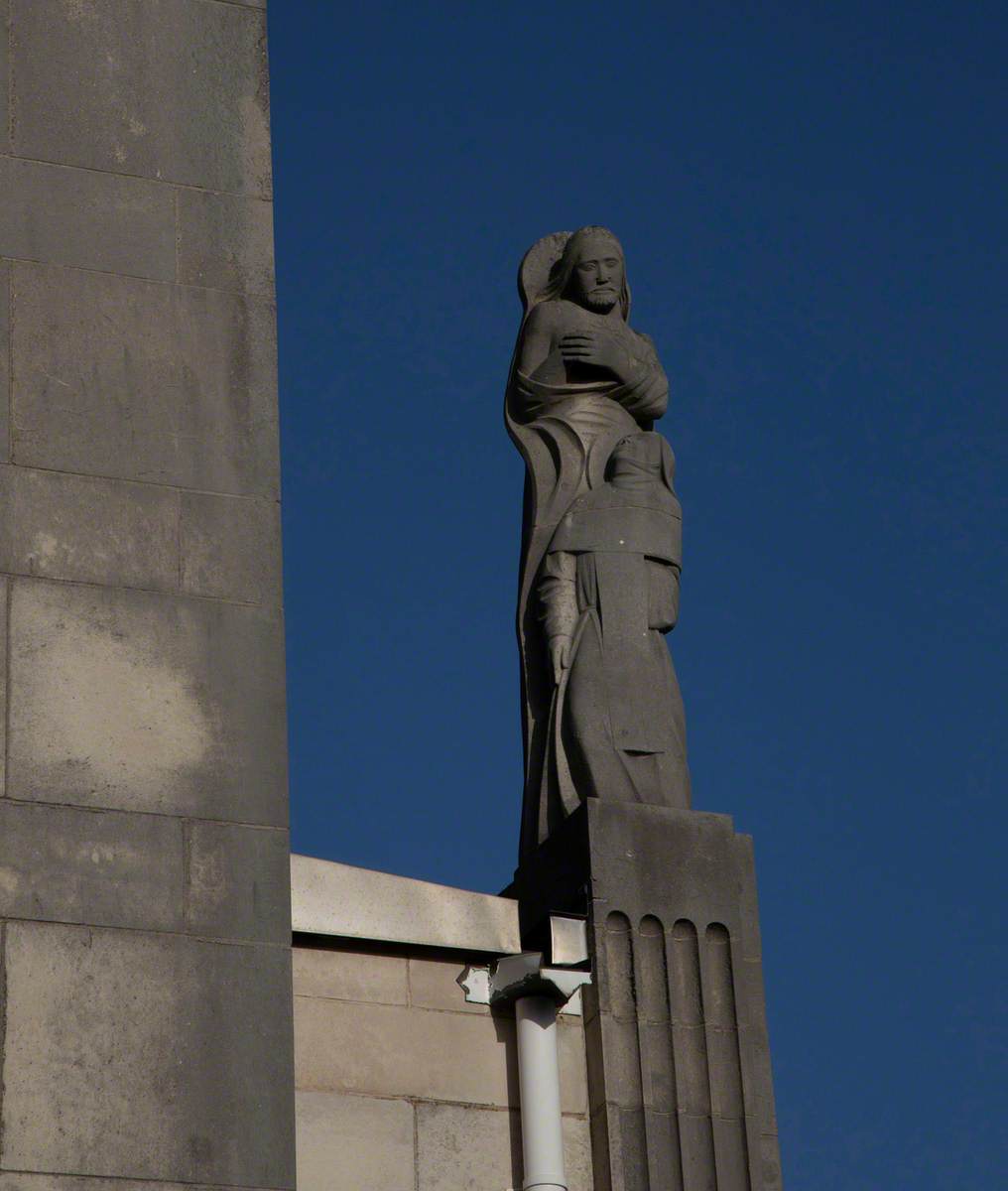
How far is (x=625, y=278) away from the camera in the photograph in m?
14.1

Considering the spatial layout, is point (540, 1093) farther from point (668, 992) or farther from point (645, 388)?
point (645, 388)

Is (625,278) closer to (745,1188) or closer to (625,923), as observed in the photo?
(625,923)

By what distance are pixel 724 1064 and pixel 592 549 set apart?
322cm

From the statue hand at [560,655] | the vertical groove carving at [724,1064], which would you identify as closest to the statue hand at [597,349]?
the statue hand at [560,655]

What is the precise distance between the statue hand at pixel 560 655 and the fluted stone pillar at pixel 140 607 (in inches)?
185

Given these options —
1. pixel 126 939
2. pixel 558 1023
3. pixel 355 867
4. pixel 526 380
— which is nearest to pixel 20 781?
pixel 126 939

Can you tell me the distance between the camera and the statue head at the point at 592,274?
1386 centimetres

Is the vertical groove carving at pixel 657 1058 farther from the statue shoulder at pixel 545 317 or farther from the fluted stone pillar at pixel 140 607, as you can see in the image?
the statue shoulder at pixel 545 317

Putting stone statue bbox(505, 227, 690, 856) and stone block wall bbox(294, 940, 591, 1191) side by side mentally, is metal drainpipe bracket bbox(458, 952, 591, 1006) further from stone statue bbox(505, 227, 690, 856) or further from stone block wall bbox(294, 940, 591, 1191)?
stone statue bbox(505, 227, 690, 856)

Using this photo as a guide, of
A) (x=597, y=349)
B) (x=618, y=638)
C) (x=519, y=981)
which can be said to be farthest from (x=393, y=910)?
(x=597, y=349)

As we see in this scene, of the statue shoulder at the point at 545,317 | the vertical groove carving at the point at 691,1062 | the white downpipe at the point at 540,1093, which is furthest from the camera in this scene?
the statue shoulder at the point at 545,317

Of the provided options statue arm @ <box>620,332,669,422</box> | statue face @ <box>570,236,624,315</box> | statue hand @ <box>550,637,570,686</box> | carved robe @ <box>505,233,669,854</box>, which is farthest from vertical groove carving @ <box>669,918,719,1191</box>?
statue face @ <box>570,236,624,315</box>

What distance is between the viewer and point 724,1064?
35.3ft

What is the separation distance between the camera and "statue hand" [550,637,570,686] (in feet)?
40.9
